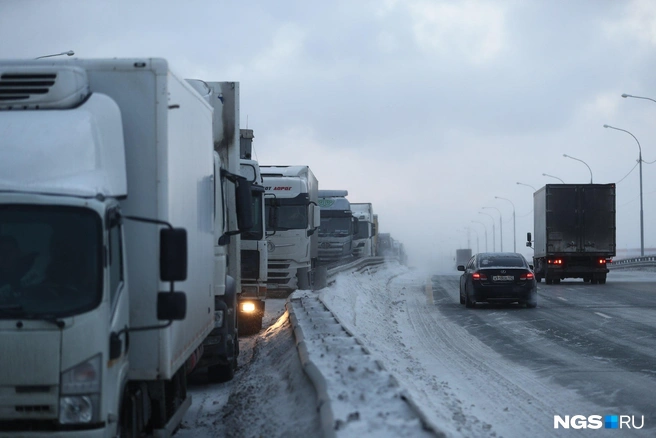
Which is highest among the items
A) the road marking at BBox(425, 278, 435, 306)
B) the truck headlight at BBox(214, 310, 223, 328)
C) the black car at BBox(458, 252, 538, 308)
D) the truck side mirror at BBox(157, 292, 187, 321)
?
the truck side mirror at BBox(157, 292, 187, 321)

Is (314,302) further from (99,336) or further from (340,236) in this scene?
(340,236)

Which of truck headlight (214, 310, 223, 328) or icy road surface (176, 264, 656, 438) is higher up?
truck headlight (214, 310, 223, 328)

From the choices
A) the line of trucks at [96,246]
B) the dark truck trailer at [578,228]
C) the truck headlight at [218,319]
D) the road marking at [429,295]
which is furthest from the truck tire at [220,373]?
the dark truck trailer at [578,228]

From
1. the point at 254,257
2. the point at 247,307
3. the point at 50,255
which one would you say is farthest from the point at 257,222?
the point at 50,255

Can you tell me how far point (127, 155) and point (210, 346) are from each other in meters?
4.78

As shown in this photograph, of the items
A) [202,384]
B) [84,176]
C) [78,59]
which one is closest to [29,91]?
[78,59]

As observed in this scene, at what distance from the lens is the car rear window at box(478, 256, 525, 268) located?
25109mm

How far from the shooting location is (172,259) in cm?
618

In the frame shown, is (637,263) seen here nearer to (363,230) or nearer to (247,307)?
(363,230)

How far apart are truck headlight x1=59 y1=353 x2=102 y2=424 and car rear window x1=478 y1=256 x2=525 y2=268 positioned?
20.3 m

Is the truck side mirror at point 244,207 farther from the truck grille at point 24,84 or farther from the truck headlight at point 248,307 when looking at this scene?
the truck headlight at point 248,307

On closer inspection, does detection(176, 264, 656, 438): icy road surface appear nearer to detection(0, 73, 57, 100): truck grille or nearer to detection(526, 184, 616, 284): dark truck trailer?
detection(0, 73, 57, 100): truck grille

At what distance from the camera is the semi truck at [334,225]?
1608 inches

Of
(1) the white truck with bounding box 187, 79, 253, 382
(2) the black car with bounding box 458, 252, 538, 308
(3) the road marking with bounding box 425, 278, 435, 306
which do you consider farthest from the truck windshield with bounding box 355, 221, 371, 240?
(1) the white truck with bounding box 187, 79, 253, 382
